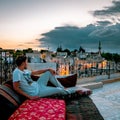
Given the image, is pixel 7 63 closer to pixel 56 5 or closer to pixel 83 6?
pixel 56 5

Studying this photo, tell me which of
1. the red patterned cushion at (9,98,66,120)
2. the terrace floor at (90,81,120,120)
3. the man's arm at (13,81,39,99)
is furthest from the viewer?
the terrace floor at (90,81,120,120)

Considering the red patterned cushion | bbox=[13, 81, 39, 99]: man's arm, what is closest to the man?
bbox=[13, 81, 39, 99]: man's arm

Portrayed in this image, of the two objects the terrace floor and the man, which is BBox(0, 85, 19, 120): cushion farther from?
the terrace floor

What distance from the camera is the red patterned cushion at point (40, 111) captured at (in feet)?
11.5

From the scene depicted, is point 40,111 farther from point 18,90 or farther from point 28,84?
point 28,84

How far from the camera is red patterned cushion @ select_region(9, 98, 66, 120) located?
3508mm

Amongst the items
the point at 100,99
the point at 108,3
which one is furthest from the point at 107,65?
the point at 100,99

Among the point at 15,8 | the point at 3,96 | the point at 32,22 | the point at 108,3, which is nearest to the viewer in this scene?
the point at 3,96

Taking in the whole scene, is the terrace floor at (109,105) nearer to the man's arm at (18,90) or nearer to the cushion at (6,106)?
the man's arm at (18,90)

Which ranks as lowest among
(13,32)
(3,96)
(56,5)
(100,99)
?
(100,99)

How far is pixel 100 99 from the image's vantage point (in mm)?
6617

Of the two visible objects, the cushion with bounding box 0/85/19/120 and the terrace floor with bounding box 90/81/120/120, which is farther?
the terrace floor with bounding box 90/81/120/120

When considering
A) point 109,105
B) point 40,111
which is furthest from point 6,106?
point 109,105

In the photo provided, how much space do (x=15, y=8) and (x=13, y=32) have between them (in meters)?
2.88
